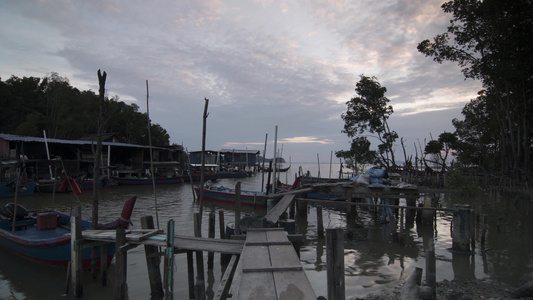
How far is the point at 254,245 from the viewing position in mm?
5371

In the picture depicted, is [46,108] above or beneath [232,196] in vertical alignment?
above

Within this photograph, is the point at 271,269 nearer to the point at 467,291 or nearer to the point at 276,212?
the point at 467,291

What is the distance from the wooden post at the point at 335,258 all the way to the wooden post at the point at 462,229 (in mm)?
6999

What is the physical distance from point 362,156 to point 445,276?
2158 cm

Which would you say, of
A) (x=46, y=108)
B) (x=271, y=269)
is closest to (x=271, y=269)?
(x=271, y=269)

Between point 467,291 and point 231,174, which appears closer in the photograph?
point 467,291

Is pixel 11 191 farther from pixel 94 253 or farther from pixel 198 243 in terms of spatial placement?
pixel 198 243

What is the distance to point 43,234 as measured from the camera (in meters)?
9.94

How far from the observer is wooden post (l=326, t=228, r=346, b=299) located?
4.19 meters

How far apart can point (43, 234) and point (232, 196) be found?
40.4 feet

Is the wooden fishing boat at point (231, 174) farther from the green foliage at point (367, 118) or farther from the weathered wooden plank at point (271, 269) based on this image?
the weathered wooden plank at point (271, 269)

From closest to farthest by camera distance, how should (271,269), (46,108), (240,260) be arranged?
(271,269) → (240,260) → (46,108)

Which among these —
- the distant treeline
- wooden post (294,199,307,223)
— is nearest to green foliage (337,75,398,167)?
wooden post (294,199,307,223)

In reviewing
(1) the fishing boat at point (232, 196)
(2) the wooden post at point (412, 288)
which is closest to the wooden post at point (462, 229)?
(2) the wooden post at point (412, 288)
